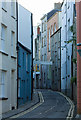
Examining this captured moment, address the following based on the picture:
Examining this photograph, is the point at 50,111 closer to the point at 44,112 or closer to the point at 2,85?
the point at 44,112

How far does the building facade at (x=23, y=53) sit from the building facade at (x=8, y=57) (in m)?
1.77

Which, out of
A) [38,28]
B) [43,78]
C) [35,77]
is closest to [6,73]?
[43,78]

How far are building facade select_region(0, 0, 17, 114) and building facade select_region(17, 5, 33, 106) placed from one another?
5.79 feet

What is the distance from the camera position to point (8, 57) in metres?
21.6

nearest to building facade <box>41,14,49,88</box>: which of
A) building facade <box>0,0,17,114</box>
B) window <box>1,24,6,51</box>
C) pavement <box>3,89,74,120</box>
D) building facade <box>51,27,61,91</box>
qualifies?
building facade <box>51,27,61,91</box>

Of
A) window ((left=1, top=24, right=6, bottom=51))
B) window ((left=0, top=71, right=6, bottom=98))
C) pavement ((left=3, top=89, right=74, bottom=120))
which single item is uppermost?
window ((left=1, top=24, right=6, bottom=51))

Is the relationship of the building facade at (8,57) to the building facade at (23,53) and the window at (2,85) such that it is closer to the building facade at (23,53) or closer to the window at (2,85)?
the window at (2,85)

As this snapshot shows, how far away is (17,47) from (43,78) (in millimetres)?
33399

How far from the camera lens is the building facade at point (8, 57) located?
2020 centimetres

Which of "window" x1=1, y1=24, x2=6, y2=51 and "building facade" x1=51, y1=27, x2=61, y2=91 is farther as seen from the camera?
"building facade" x1=51, y1=27, x2=61, y2=91

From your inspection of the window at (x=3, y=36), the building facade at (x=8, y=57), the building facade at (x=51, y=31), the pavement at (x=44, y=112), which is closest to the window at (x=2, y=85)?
the building facade at (x=8, y=57)

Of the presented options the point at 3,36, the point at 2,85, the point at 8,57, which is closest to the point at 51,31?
the point at 8,57

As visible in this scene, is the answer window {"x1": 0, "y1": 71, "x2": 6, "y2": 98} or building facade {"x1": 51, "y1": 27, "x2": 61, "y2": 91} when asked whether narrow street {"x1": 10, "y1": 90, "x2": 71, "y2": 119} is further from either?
building facade {"x1": 51, "y1": 27, "x2": 61, "y2": 91}

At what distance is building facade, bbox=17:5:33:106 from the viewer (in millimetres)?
26289
